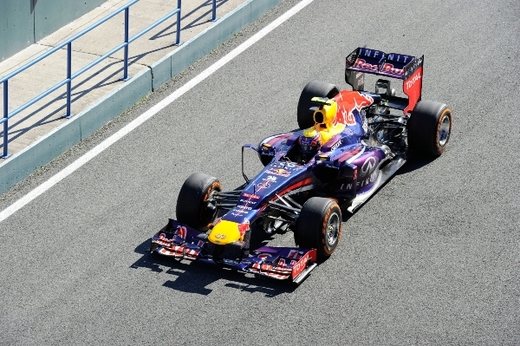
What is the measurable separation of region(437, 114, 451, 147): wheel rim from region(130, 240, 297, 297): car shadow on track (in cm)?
380

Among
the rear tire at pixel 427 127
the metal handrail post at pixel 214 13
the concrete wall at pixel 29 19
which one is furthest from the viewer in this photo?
the metal handrail post at pixel 214 13

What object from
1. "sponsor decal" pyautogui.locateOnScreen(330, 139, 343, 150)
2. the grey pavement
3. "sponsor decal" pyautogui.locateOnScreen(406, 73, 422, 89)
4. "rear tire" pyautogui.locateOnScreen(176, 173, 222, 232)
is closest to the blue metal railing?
the grey pavement

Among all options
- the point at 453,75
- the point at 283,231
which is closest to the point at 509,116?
the point at 453,75

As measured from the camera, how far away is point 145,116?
15859mm

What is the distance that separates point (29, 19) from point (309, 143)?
20.5 ft

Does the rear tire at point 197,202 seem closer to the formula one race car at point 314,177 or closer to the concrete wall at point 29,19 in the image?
the formula one race car at point 314,177

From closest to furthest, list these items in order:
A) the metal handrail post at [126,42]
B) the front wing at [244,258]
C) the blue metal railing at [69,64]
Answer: the front wing at [244,258] < the blue metal railing at [69,64] < the metal handrail post at [126,42]

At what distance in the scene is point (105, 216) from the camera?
44.1 ft

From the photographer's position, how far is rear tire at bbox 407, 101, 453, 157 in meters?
14.2

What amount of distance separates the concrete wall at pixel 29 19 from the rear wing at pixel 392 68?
17.9 feet

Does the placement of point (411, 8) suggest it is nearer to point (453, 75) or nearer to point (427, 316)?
point (453, 75)

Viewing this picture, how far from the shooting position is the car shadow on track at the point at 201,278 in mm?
11906

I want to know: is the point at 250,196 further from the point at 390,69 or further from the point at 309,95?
the point at 390,69

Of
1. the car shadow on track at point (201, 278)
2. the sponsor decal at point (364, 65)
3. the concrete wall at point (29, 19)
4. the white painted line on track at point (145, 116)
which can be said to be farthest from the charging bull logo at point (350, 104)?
the concrete wall at point (29, 19)
